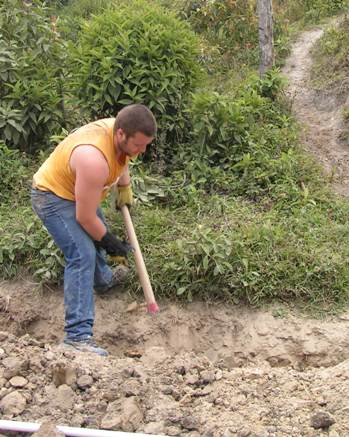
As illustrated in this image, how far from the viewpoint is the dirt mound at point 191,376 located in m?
2.88

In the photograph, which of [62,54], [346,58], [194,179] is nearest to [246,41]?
[346,58]

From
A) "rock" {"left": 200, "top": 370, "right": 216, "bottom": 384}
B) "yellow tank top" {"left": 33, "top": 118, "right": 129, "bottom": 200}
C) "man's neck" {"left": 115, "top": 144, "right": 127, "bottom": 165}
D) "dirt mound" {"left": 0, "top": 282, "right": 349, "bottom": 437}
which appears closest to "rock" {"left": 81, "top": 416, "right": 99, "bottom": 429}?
"dirt mound" {"left": 0, "top": 282, "right": 349, "bottom": 437}

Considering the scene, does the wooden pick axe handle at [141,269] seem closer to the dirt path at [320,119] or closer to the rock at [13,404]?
the rock at [13,404]

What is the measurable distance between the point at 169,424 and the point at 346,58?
18.1ft

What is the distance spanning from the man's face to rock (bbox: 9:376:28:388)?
1.37 meters

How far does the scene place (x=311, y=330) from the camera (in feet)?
13.9

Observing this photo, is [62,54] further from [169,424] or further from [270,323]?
[169,424]

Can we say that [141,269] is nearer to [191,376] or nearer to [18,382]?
[191,376]

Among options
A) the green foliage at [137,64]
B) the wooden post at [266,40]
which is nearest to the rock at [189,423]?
the green foliage at [137,64]

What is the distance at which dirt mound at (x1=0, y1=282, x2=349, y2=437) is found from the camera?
9.46 feet

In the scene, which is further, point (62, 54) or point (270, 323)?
point (62, 54)

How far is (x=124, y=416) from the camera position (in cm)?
288

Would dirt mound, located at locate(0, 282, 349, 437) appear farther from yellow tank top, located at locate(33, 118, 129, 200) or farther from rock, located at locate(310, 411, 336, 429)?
yellow tank top, located at locate(33, 118, 129, 200)

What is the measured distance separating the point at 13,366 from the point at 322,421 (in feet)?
5.18
